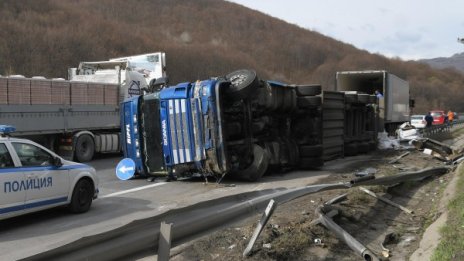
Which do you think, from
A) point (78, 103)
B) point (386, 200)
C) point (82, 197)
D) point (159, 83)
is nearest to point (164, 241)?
point (82, 197)

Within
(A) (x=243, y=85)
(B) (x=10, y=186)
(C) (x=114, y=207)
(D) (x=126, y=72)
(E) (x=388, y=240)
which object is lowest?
(E) (x=388, y=240)

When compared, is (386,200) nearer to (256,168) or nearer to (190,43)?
(256,168)

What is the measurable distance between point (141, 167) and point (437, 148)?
11709mm

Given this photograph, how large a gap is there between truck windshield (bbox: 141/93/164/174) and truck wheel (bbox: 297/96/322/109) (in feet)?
13.6

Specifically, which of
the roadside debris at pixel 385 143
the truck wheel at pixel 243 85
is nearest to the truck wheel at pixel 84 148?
the truck wheel at pixel 243 85

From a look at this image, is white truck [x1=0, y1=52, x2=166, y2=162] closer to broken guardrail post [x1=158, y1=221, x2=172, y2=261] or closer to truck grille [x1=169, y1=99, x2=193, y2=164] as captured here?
truck grille [x1=169, y1=99, x2=193, y2=164]

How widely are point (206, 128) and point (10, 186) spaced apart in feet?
15.2

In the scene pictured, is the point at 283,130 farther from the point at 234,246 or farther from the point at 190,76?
the point at 190,76

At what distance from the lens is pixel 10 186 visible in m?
7.12

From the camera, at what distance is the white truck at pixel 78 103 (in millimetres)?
13617

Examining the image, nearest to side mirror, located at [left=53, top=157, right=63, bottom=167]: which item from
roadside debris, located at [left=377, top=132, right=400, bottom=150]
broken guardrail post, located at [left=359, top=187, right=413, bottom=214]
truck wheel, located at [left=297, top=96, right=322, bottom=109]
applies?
broken guardrail post, located at [left=359, top=187, right=413, bottom=214]

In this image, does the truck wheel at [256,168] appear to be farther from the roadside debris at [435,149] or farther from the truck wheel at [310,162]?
the roadside debris at [435,149]

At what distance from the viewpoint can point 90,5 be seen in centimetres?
11206

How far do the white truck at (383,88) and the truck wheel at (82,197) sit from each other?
16302 mm
